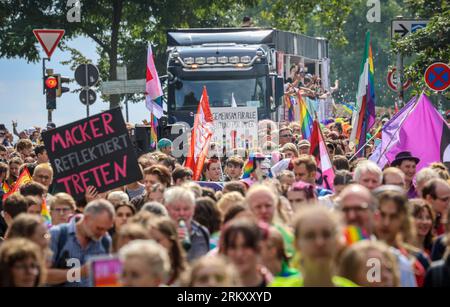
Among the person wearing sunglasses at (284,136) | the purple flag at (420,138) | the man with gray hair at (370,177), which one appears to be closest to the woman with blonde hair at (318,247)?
the man with gray hair at (370,177)

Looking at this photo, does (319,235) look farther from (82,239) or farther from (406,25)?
(406,25)

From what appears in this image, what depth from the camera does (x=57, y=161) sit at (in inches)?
544

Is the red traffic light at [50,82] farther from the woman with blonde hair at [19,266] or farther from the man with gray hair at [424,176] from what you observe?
the woman with blonde hair at [19,266]

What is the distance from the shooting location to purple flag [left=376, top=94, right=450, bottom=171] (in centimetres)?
1759

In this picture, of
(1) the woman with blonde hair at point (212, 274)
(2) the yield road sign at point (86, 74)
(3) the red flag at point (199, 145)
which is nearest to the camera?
(1) the woman with blonde hair at point (212, 274)

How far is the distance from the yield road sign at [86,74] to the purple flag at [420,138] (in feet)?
25.0

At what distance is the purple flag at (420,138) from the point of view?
1759 centimetres

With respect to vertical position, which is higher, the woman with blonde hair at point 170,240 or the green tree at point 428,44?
the green tree at point 428,44

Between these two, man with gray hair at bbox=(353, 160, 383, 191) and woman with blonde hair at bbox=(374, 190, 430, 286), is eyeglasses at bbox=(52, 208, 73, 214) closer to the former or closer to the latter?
man with gray hair at bbox=(353, 160, 383, 191)

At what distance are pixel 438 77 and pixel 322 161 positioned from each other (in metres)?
5.66

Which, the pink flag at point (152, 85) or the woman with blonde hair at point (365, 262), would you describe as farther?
the pink flag at point (152, 85)

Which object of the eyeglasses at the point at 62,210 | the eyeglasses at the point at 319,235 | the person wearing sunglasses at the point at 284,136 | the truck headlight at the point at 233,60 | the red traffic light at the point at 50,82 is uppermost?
the truck headlight at the point at 233,60

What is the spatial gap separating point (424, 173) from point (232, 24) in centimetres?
3976

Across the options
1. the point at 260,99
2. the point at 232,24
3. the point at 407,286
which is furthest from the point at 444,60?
the point at 232,24
